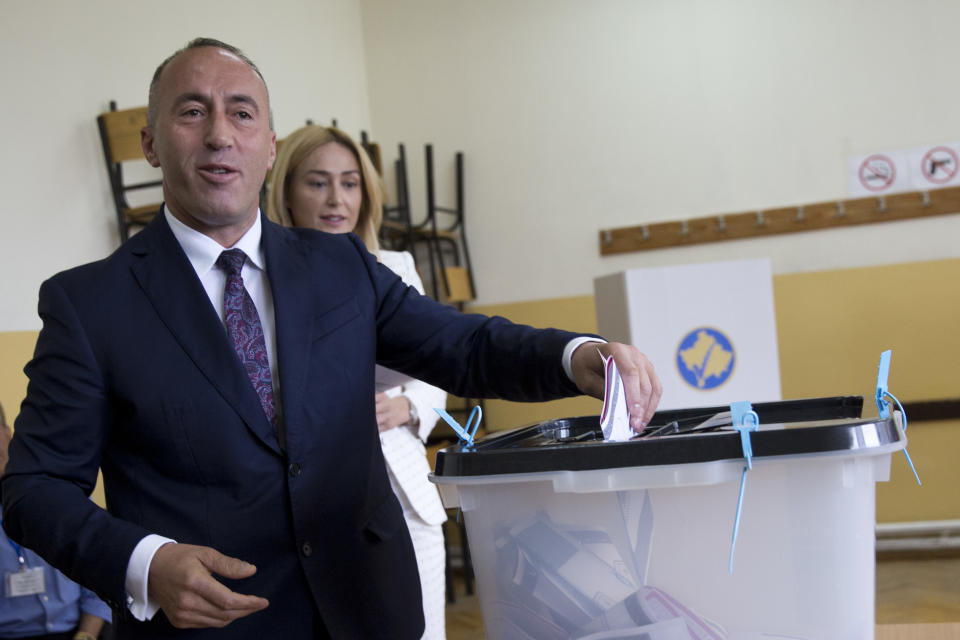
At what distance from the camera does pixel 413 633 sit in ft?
3.93

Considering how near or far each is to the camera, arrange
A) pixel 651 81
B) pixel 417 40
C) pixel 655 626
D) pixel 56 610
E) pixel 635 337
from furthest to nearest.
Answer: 1. pixel 417 40
2. pixel 651 81
3. pixel 635 337
4. pixel 56 610
5. pixel 655 626

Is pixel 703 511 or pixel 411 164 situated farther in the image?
pixel 411 164

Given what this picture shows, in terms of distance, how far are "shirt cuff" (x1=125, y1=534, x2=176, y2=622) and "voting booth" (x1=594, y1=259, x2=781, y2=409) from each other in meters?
1.98

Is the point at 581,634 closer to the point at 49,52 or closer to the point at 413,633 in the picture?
the point at 413,633

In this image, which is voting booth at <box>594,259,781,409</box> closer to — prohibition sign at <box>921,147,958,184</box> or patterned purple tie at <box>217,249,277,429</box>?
patterned purple tie at <box>217,249,277,429</box>

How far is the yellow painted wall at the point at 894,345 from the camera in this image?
4.30m

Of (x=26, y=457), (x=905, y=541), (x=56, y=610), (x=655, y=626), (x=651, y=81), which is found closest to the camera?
(x=655, y=626)

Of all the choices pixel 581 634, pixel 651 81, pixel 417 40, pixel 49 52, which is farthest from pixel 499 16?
pixel 581 634

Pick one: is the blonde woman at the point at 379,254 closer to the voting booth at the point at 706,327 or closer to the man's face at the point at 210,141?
the man's face at the point at 210,141

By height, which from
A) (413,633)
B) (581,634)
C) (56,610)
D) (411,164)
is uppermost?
(411,164)

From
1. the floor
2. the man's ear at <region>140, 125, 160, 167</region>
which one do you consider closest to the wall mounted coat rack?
the floor

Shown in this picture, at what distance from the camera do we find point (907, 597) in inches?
146

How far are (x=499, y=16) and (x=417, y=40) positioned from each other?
18.7 inches

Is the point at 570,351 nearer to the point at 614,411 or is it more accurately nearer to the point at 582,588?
the point at 614,411
